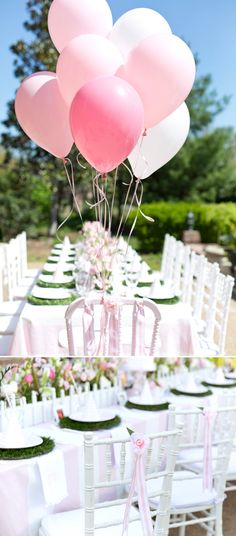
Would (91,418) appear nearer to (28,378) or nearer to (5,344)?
(28,378)

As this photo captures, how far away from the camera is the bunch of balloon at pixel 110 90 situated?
265 cm

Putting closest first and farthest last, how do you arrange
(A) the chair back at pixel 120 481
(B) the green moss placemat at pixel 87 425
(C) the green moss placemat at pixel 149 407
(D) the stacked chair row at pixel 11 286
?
1. (A) the chair back at pixel 120 481
2. (B) the green moss placemat at pixel 87 425
3. (C) the green moss placemat at pixel 149 407
4. (D) the stacked chair row at pixel 11 286

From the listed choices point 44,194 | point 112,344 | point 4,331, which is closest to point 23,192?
point 44,194

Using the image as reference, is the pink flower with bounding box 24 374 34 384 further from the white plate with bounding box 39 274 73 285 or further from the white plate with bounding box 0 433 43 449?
the white plate with bounding box 39 274 73 285

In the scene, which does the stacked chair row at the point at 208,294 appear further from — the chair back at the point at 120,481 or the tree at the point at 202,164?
the tree at the point at 202,164

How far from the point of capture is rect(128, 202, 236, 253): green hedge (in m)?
13.8

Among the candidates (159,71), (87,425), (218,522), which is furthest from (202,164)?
(218,522)

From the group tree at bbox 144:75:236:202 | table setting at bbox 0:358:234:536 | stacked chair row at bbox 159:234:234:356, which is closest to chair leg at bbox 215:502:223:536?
table setting at bbox 0:358:234:536

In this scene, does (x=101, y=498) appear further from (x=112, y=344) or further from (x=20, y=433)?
(x=112, y=344)

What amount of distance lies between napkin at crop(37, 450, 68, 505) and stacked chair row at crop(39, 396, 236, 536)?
0.21ft

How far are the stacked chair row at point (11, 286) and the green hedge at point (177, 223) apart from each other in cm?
736

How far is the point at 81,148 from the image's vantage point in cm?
275

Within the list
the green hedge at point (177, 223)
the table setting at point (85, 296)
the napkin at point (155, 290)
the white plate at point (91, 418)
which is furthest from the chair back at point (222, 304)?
the green hedge at point (177, 223)

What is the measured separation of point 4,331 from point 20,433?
6.03 ft
